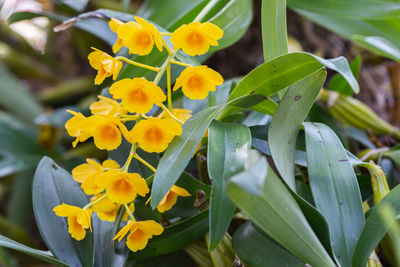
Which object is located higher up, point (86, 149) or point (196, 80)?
point (196, 80)

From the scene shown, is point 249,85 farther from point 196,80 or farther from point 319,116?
point 319,116

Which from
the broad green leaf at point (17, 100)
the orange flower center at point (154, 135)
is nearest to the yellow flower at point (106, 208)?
the orange flower center at point (154, 135)

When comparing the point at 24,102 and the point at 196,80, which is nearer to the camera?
the point at 196,80

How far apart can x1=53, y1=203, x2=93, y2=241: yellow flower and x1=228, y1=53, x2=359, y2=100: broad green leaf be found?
247mm

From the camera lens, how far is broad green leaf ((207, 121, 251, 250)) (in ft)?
1.15

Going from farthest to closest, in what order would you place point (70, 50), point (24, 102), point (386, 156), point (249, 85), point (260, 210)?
point (70, 50)
point (24, 102)
point (386, 156)
point (249, 85)
point (260, 210)

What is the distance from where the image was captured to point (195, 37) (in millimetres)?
445

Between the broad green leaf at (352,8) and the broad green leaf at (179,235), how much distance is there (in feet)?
1.69

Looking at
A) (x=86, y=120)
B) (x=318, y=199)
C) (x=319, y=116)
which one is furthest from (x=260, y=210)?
(x=319, y=116)

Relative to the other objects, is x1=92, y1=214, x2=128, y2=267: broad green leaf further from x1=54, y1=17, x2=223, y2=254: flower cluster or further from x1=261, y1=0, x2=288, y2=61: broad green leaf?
x1=261, y1=0, x2=288, y2=61: broad green leaf

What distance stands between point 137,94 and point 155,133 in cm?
5

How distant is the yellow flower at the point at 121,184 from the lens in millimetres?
416

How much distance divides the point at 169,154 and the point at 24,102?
1.04 m

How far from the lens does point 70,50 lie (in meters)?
1.74
